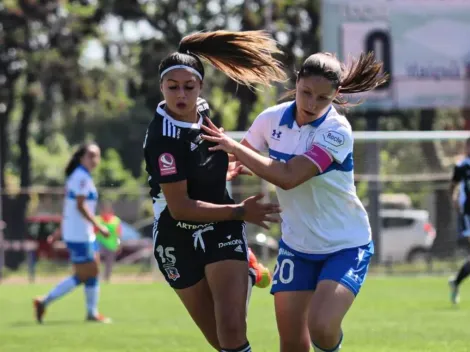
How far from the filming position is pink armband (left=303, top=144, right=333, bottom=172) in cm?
666

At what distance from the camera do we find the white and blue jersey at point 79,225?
1384 centimetres

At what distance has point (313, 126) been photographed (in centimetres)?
686

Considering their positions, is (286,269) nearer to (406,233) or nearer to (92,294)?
(92,294)

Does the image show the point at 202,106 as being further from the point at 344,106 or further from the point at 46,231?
the point at 46,231

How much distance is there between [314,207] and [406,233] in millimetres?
19589

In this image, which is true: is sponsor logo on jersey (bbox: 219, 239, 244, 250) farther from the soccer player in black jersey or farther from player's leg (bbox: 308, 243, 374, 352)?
player's leg (bbox: 308, 243, 374, 352)

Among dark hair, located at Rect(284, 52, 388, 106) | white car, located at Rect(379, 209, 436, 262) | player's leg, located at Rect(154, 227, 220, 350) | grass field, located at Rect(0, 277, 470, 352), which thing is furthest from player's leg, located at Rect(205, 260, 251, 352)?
white car, located at Rect(379, 209, 436, 262)

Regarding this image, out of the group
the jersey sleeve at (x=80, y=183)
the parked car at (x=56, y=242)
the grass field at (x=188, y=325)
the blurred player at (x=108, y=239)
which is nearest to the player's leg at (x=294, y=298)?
the grass field at (x=188, y=325)

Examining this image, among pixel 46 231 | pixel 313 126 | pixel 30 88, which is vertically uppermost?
pixel 313 126

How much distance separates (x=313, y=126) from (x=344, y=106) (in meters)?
0.57

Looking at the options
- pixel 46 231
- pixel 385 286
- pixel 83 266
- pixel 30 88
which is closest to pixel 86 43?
pixel 30 88

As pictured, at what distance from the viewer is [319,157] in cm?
667

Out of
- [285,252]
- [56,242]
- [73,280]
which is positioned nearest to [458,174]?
[73,280]

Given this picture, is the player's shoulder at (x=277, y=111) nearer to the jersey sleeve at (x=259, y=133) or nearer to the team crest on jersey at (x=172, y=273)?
the jersey sleeve at (x=259, y=133)
